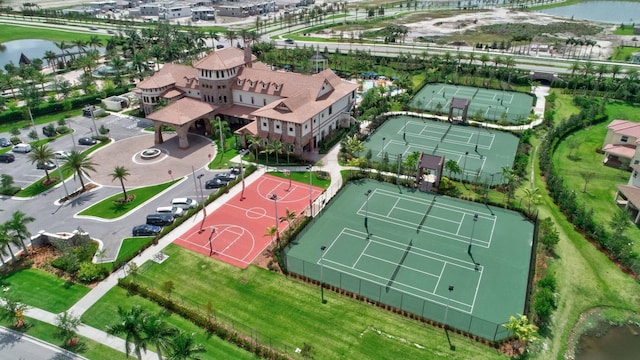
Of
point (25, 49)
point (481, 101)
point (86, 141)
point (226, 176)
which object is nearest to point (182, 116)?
point (226, 176)

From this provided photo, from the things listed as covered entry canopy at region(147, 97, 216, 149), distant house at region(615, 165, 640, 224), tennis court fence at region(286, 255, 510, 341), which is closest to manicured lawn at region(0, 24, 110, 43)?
covered entry canopy at region(147, 97, 216, 149)

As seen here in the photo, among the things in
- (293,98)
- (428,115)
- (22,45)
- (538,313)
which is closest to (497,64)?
(428,115)

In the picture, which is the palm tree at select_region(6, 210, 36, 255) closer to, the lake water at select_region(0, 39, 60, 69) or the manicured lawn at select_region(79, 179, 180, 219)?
the manicured lawn at select_region(79, 179, 180, 219)

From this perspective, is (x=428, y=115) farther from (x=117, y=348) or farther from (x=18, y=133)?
(x=18, y=133)

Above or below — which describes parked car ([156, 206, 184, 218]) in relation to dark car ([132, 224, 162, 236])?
above

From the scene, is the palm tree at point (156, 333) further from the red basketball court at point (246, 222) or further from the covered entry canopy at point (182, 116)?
the covered entry canopy at point (182, 116)

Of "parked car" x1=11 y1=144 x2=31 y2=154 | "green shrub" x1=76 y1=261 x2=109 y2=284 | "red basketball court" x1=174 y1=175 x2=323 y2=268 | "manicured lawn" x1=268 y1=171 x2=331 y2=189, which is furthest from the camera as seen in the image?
"parked car" x1=11 y1=144 x2=31 y2=154
